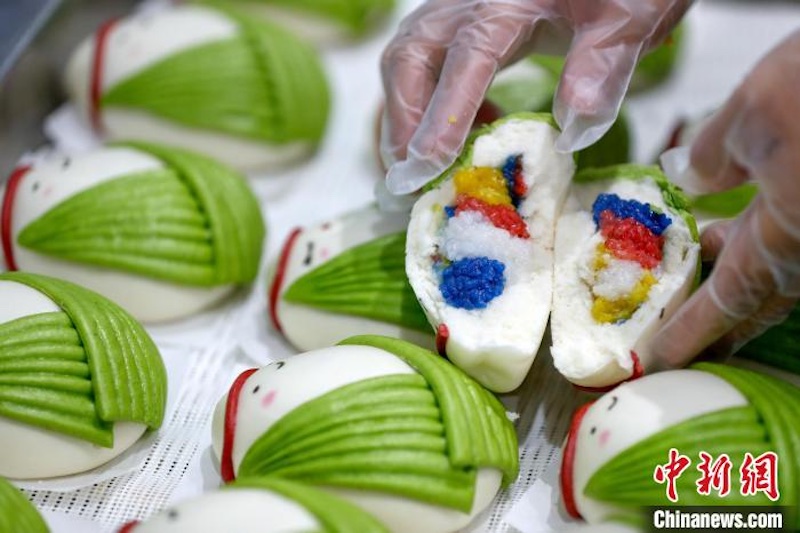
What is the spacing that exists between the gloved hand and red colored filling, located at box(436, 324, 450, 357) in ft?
0.85

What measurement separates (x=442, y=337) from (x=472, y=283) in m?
0.10

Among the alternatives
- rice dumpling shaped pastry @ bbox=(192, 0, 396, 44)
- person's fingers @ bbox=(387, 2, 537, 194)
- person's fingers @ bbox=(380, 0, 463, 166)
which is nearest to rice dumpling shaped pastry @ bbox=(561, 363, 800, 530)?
person's fingers @ bbox=(387, 2, 537, 194)

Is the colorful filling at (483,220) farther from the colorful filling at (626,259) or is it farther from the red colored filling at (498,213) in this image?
the colorful filling at (626,259)

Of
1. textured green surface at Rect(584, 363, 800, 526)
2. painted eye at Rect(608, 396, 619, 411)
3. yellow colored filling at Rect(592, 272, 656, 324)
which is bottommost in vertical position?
textured green surface at Rect(584, 363, 800, 526)

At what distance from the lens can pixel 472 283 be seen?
5.16 feet

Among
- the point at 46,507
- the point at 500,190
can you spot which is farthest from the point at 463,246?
the point at 46,507

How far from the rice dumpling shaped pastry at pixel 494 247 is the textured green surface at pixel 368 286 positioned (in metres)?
0.13

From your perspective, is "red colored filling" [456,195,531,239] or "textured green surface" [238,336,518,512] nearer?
"textured green surface" [238,336,518,512]

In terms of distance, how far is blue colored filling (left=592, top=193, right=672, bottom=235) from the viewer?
160 cm

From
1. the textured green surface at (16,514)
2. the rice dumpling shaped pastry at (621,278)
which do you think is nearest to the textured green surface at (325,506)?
the textured green surface at (16,514)

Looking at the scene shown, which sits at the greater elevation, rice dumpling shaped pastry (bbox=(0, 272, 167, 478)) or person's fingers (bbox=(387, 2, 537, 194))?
person's fingers (bbox=(387, 2, 537, 194))

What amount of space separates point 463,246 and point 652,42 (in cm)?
52

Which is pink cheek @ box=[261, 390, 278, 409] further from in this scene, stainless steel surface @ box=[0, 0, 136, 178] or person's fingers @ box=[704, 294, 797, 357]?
stainless steel surface @ box=[0, 0, 136, 178]

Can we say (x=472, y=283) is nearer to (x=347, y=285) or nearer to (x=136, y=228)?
(x=347, y=285)
